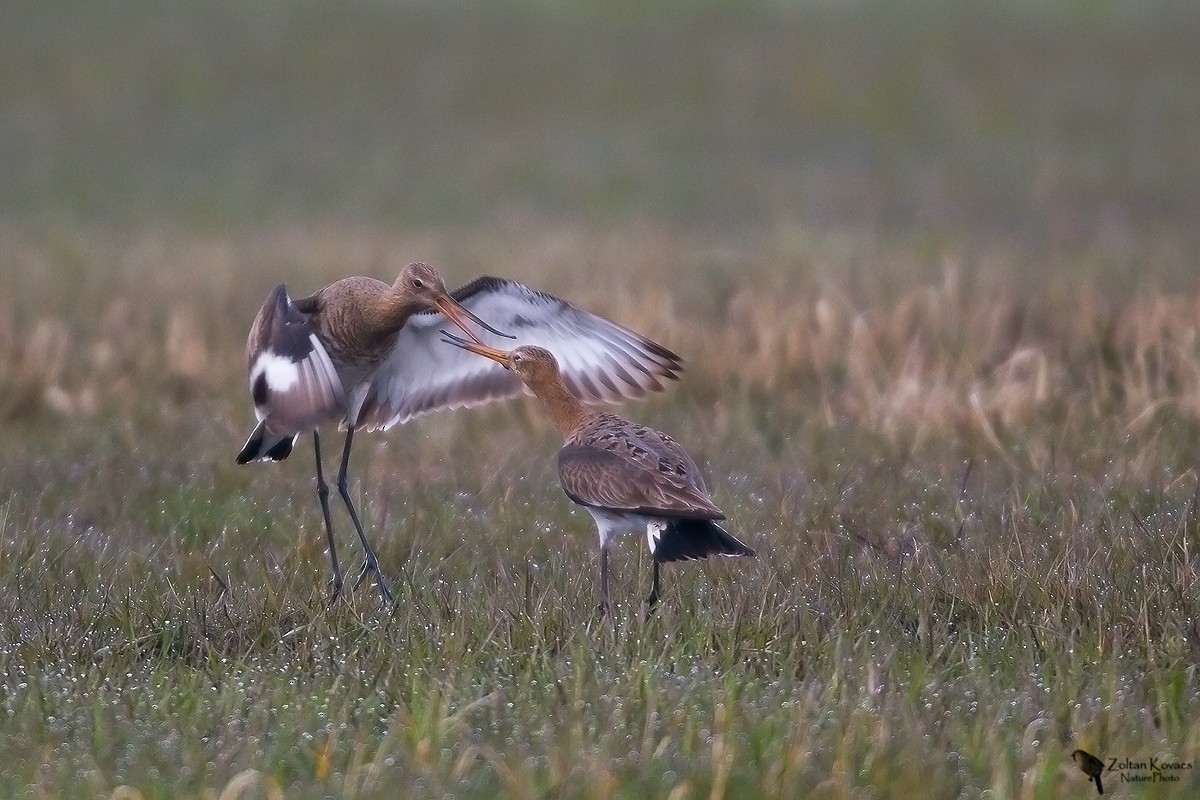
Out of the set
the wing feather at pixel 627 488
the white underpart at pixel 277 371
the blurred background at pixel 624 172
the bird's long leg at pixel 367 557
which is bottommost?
the bird's long leg at pixel 367 557

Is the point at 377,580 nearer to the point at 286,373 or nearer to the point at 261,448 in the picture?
the point at 286,373

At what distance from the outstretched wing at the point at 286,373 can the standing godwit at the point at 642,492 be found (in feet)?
3.11

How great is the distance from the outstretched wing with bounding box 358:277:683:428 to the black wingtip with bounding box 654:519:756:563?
1356mm

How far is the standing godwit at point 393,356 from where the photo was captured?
6289 mm

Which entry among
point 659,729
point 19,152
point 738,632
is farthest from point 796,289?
point 19,152

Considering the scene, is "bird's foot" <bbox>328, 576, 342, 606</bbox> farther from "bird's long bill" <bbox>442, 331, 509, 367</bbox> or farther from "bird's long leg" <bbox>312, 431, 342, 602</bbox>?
"bird's long bill" <bbox>442, 331, 509, 367</bbox>

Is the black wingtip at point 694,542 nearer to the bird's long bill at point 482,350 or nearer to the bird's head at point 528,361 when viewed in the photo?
the bird's head at point 528,361

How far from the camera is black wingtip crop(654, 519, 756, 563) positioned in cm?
551

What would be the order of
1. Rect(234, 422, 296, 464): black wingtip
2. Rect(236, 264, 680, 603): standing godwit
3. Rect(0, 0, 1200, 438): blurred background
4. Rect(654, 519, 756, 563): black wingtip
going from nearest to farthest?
1. Rect(654, 519, 756, 563): black wingtip
2. Rect(236, 264, 680, 603): standing godwit
3. Rect(234, 422, 296, 464): black wingtip
4. Rect(0, 0, 1200, 438): blurred background

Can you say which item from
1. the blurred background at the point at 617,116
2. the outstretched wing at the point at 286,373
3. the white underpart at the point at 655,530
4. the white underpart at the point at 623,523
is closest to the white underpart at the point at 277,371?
the outstretched wing at the point at 286,373

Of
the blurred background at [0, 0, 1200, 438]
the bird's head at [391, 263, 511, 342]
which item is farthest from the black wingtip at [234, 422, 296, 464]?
the blurred background at [0, 0, 1200, 438]

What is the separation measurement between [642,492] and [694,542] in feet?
0.84

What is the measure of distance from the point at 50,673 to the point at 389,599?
3.95 feet

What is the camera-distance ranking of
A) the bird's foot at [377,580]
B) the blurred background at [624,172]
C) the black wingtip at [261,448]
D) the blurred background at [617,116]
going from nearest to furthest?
the bird's foot at [377,580]
the black wingtip at [261,448]
the blurred background at [624,172]
the blurred background at [617,116]
